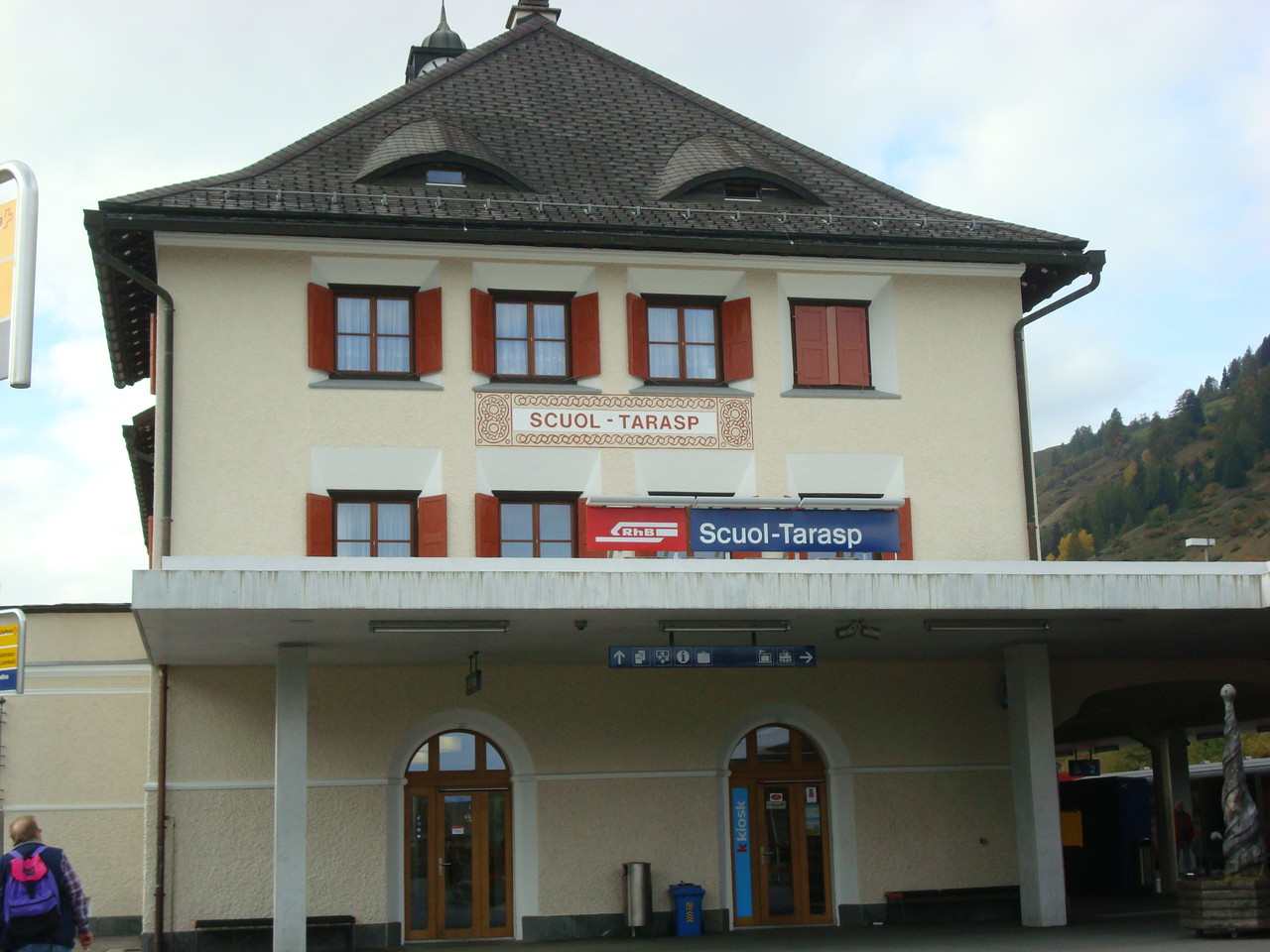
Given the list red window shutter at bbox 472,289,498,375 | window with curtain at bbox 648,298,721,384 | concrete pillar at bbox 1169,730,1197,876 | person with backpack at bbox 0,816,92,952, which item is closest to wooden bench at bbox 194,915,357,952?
red window shutter at bbox 472,289,498,375

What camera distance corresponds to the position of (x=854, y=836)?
64.6 feet

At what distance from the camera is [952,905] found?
19.7m

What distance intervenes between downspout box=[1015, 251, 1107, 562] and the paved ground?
444 cm

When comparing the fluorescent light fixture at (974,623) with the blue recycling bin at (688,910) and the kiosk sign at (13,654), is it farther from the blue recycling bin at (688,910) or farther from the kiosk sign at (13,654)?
the kiosk sign at (13,654)

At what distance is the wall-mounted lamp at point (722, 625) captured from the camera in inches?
640

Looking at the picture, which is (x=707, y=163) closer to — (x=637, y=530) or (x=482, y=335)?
(x=482, y=335)

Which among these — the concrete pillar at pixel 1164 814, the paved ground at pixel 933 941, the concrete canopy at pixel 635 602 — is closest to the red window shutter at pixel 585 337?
the concrete canopy at pixel 635 602

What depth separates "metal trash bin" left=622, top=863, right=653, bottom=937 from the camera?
61.1ft

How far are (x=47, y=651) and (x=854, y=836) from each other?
10235mm

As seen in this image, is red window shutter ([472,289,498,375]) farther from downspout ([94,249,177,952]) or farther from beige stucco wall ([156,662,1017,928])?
beige stucco wall ([156,662,1017,928])

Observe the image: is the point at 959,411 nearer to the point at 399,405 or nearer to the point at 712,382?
the point at 712,382

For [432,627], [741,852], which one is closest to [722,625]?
[432,627]

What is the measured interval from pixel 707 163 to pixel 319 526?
23.0ft

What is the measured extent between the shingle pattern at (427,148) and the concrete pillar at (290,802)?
6609 millimetres
